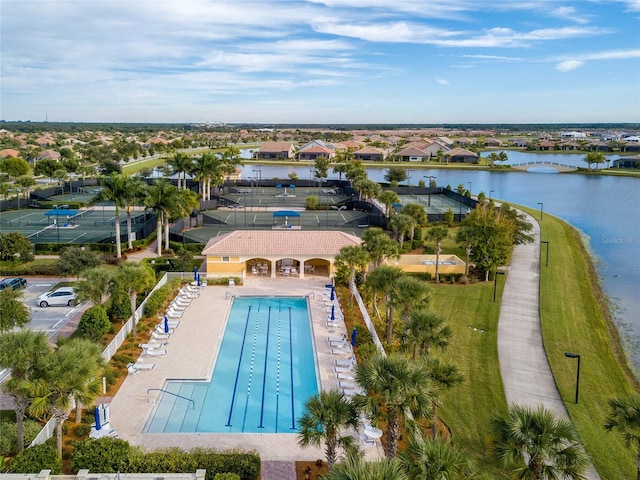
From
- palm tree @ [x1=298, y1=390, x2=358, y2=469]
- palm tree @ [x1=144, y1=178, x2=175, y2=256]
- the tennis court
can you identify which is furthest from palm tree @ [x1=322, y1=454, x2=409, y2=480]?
the tennis court

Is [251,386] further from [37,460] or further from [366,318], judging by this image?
[37,460]

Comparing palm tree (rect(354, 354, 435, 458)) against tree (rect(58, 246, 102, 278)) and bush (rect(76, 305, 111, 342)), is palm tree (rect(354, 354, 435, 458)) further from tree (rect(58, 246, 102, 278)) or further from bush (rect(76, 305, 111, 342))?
tree (rect(58, 246, 102, 278))

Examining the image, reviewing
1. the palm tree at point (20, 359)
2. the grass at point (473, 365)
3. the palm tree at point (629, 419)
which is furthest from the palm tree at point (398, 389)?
the palm tree at point (20, 359)

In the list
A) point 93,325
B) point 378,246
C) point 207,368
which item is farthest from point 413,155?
point 93,325

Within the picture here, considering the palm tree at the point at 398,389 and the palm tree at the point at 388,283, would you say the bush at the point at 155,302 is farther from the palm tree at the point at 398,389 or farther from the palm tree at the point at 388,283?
the palm tree at the point at 398,389

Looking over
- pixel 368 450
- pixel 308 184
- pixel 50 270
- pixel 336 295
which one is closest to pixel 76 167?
pixel 308 184
